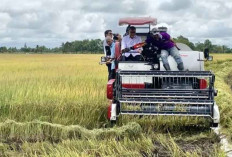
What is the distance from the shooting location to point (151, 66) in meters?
7.61

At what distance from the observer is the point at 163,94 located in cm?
650

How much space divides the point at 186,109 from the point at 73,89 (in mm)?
Answer: 3080

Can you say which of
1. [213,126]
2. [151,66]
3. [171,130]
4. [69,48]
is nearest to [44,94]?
[151,66]

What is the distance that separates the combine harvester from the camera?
6301mm

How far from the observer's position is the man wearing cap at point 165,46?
7.41 m

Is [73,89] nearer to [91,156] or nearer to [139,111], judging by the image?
[139,111]

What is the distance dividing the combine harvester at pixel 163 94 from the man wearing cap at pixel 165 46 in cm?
29

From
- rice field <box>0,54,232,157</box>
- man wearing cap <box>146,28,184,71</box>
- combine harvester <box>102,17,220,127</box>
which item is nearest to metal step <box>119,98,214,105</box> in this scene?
combine harvester <box>102,17,220,127</box>

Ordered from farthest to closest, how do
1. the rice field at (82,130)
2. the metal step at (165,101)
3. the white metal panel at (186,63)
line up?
the white metal panel at (186,63) → the metal step at (165,101) → the rice field at (82,130)

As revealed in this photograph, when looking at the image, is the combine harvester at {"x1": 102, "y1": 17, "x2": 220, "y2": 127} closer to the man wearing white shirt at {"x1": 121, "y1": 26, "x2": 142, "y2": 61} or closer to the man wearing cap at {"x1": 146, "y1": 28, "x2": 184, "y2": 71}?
the man wearing cap at {"x1": 146, "y1": 28, "x2": 184, "y2": 71}

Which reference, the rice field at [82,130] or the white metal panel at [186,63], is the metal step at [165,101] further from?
the white metal panel at [186,63]

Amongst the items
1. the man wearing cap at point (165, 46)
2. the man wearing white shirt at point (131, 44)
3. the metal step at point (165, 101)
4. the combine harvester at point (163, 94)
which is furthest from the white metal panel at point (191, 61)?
the metal step at point (165, 101)

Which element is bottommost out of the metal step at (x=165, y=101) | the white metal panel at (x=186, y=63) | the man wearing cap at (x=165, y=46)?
the metal step at (x=165, y=101)

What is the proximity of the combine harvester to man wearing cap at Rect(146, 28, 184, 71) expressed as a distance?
290mm
